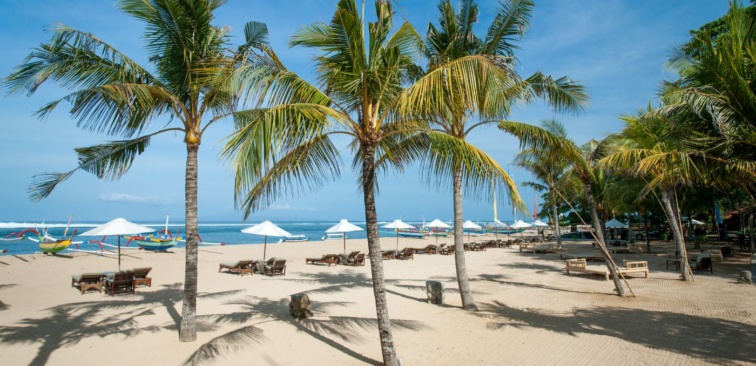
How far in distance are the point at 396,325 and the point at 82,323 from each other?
5.99 m

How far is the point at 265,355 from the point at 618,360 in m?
5.16

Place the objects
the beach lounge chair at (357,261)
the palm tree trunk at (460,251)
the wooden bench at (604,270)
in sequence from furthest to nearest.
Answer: the beach lounge chair at (357,261), the wooden bench at (604,270), the palm tree trunk at (460,251)

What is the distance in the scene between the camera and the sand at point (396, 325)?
5.68 meters

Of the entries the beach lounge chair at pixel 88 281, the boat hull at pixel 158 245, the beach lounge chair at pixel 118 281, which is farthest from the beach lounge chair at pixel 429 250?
the beach lounge chair at pixel 88 281

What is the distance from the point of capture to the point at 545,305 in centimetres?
939

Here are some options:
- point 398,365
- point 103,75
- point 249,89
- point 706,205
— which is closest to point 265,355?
point 398,365

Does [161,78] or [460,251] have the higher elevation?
[161,78]

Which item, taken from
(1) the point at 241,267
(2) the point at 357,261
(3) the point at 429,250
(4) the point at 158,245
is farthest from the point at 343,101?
(4) the point at 158,245

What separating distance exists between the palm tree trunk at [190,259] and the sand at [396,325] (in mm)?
239

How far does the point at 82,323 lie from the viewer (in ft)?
24.1

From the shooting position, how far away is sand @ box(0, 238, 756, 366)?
18.6ft

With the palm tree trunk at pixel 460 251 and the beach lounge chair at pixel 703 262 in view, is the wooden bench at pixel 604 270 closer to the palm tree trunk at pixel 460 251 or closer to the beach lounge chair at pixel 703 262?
the beach lounge chair at pixel 703 262

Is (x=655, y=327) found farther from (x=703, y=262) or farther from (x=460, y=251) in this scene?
(x=703, y=262)

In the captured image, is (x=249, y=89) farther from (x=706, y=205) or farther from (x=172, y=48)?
(x=706, y=205)
